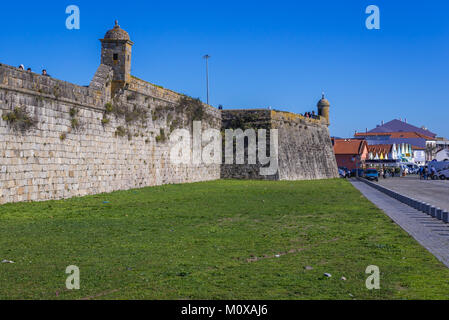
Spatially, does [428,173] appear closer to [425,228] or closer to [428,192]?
[428,192]

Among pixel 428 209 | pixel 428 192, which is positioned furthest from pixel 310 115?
pixel 428 209

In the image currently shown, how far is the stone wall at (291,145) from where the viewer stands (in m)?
40.2

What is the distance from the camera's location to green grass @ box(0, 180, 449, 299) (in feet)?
20.3

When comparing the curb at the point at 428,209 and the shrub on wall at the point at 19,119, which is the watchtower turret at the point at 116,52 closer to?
the shrub on wall at the point at 19,119

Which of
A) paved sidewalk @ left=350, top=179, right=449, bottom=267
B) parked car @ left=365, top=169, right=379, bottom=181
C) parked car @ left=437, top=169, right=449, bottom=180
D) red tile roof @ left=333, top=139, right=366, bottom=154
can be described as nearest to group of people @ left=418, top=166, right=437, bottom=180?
parked car @ left=437, top=169, right=449, bottom=180

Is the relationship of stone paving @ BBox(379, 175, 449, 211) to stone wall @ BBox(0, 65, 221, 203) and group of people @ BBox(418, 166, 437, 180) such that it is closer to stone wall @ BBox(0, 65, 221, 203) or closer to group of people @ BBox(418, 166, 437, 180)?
stone wall @ BBox(0, 65, 221, 203)

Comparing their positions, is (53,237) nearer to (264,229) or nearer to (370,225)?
(264,229)

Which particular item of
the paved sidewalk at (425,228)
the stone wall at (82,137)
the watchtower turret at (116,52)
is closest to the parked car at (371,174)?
the stone wall at (82,137)

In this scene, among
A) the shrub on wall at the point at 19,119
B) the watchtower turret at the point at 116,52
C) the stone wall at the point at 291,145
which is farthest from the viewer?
the stone wall at the point at 291,145

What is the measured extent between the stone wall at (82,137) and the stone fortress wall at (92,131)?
3cm

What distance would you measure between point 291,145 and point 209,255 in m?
37.4

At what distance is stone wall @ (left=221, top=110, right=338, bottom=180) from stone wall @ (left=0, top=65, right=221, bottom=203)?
9785mm

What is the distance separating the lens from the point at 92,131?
72.0ft
